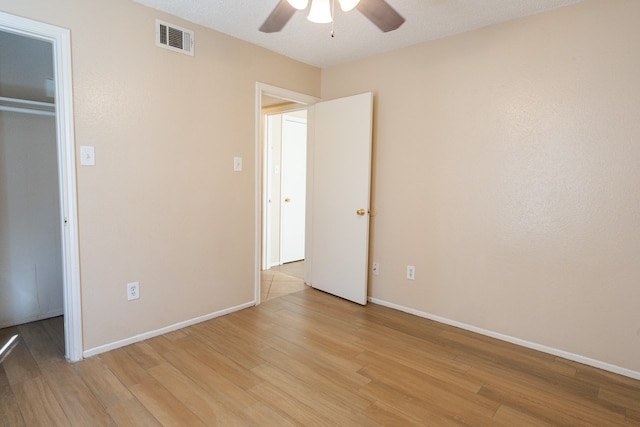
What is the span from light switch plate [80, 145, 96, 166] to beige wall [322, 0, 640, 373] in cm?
232

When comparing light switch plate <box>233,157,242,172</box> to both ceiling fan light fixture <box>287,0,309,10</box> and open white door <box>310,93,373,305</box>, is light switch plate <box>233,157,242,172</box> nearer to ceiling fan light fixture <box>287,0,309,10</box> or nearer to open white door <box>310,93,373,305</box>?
open white door <box>310,93,373,305</box>

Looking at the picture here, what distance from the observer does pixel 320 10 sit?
1.71 metres

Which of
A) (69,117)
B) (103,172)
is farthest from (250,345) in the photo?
(69,117)

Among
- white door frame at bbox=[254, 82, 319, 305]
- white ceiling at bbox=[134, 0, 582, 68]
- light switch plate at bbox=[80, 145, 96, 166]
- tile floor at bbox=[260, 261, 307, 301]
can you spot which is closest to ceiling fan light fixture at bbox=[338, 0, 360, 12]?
white ceiling at bbox=[134, 0, 582, 68]

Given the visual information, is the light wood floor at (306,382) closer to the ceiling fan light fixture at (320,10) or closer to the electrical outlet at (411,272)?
the electrical outlet at (411,272)

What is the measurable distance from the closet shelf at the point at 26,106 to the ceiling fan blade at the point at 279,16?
1949 millimetres

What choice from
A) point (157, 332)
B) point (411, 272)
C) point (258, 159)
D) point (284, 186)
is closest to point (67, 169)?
point (157, 332)

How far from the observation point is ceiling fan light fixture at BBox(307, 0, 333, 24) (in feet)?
5.55

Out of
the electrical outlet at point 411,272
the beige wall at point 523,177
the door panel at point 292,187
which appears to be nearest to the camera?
the beige wall at point 523,177

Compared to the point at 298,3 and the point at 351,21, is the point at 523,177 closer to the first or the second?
the point at 351,21

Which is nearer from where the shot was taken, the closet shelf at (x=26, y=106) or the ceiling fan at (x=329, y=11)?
the ceiling fan at (x=329, y=11)

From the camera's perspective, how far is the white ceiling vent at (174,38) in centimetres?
251

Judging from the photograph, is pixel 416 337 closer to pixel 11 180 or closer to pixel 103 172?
pixel 103 172

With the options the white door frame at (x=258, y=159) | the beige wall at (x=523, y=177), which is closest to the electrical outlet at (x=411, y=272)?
the beige wall at (x=523, y=177)
